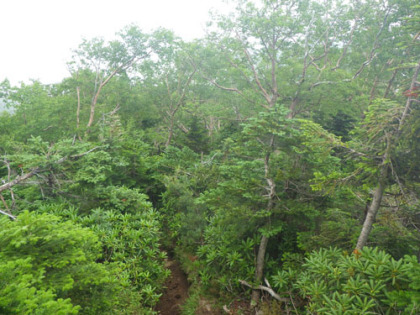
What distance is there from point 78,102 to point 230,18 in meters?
11.8

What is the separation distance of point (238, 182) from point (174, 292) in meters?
5.16

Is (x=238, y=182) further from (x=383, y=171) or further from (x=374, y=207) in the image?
(x=383, y=171)

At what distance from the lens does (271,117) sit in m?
5.66

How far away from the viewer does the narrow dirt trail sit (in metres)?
7.91

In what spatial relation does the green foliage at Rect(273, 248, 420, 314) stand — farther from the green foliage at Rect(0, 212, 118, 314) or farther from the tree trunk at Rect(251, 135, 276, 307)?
the green foliage at Rect(0, 212, 118, 314)

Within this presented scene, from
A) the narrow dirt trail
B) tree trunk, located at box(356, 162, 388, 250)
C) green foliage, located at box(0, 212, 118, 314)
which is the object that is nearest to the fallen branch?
the narrow dirt trail

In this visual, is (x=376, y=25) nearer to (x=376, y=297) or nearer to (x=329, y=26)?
(x=329, y=26)

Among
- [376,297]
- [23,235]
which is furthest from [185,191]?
[376,297]

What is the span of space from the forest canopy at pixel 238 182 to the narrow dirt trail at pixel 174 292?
13.0 inches

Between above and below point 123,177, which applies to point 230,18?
above

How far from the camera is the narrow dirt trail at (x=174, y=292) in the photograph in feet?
25.9

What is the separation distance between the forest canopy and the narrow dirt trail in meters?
0.33

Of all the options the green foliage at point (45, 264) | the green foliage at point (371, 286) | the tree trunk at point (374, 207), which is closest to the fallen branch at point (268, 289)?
the green foliage at point (371, 286)

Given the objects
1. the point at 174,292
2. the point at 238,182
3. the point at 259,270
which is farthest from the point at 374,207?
the point at 174,292
